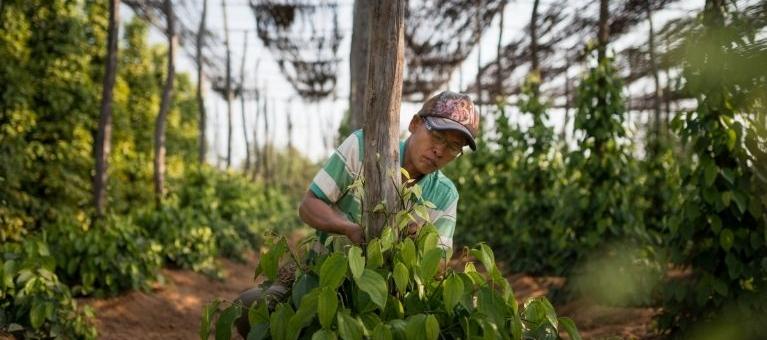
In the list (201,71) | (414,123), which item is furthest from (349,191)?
(201,71)

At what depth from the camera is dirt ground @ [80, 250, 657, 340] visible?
387 centimetres

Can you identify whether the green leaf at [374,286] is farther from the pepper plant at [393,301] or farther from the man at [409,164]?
the man at [409,164]

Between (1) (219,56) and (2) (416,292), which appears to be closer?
(2) (416,292)

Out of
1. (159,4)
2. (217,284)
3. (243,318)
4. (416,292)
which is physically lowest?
(217,284)

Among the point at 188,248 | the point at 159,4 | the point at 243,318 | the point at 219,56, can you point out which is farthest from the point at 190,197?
the point at 219,56

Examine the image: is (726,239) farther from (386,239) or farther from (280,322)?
(280,322)

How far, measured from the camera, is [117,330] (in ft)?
12.8

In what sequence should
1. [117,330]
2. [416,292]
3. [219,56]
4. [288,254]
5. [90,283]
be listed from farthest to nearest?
[219,56]
[90,283]
[117,330]
[288,254]
[416,292]

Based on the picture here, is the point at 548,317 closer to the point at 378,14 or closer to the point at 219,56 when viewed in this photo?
the point at 378,14

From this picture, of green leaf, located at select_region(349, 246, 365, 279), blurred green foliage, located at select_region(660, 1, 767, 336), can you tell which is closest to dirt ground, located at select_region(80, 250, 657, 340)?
blurred green foliage, located at select_region(660, 1, 767, 336)

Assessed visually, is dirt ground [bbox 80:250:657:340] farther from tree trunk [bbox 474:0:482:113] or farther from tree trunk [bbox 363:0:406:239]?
tree trunk [bbox 474:0:482:113]

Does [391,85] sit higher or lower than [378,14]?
lower

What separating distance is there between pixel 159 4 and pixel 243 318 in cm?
845

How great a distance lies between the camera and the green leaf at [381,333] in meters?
1.50
